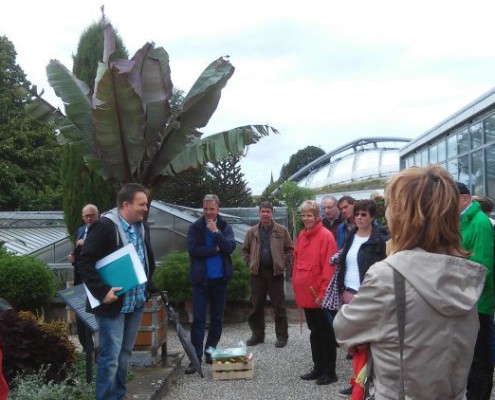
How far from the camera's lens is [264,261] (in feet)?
27.2

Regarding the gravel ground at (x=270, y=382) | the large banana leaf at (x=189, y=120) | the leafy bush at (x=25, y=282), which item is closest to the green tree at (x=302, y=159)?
the leafy bush at (x=25, y=282)

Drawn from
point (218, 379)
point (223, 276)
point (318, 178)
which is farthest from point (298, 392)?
point (318, 178)

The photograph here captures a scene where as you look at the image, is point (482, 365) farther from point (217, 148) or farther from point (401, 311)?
point (217, 148)

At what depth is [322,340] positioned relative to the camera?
6449 mm

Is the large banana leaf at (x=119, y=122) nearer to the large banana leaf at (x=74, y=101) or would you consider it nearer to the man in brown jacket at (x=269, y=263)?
the large banana leaf at (x=74, y=101)

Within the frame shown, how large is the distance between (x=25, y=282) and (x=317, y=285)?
501cm

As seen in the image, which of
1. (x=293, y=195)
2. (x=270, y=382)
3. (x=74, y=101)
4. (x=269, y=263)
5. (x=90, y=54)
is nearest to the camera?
(x=270, y=382)

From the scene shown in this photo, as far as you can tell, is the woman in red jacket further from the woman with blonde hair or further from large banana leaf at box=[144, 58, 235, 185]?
the woman with blonde hair

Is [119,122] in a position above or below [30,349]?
above

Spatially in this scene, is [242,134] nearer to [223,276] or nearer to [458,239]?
[223,276]

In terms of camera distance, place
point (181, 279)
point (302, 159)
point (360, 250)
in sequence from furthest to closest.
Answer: point (302, 159) → point (181, 279) → point (360, 250)

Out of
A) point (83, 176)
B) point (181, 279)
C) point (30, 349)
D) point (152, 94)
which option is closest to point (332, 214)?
point (181, 279)

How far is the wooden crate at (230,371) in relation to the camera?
665cm

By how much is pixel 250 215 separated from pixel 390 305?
13.2 m
